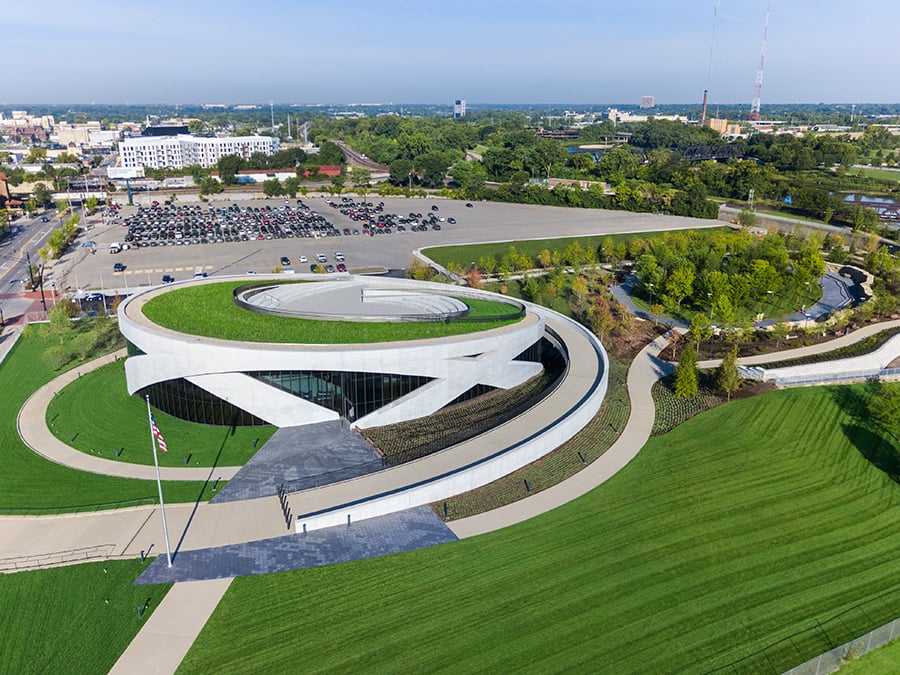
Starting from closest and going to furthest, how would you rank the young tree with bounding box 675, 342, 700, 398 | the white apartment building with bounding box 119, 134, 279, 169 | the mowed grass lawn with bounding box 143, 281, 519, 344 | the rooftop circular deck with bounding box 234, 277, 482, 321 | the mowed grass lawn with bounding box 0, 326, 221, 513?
1. the mowed grass lawn with bounding box 0, 326, 221, 513
2. the mowed grass lawn with bounding box 143, 281, 519, 344
3. the young tree with bounding box 675, 342, 700, 398
4. the rooftop circular deck with bounding box 234, 277, 482, 321
5. the white apartment building with bounding box 119, 134, 279, 169

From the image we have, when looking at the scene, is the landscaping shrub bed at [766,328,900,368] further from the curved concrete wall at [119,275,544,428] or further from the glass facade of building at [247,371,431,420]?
the glass facade of building at [247,371,431,420]

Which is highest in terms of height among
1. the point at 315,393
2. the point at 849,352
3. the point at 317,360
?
the point at 317,360

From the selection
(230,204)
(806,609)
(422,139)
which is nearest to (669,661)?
(806,609)

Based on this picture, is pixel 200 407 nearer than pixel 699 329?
Yes

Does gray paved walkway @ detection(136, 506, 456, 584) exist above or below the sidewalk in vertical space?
above

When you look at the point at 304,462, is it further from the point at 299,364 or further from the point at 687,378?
the point at 687,378

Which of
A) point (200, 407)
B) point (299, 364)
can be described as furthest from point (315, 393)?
point (200, 407)

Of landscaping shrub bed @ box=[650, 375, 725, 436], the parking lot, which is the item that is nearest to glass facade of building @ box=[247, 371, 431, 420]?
Answer: landscaping shrub bed @ box=[650, 375, 725, 436]
